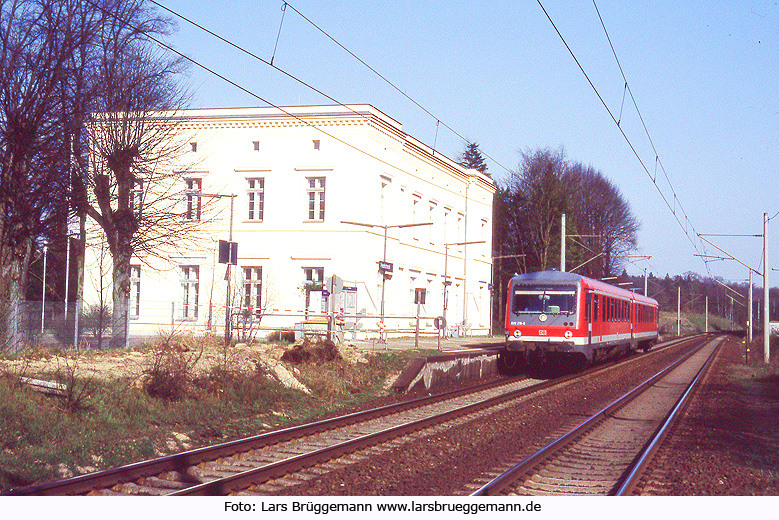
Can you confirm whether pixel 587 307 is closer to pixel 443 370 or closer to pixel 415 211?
pixel 443 370

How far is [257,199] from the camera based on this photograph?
3850cm

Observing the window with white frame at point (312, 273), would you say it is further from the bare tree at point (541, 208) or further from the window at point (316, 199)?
the bare tree at point (541, 208)

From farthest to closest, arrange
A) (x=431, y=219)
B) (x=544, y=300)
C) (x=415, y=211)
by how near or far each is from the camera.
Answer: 1. (x=431, y=219)
2. (x=415, y=211)
3. (x=544, y=300)

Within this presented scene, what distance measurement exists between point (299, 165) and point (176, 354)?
23.7 m

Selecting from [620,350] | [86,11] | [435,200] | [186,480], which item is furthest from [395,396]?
[435,200]

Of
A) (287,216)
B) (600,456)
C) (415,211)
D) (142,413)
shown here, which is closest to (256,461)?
(142,413)

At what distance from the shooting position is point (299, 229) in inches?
1478

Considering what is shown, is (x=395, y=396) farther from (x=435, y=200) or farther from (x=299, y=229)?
(x=435, y=200)

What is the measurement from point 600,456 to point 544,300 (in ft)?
43.7

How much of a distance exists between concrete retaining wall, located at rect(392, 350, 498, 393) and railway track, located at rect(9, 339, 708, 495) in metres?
4.34

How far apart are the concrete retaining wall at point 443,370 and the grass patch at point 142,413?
1.47 metres

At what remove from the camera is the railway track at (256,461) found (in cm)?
777

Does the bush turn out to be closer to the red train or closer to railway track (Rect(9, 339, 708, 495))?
railway track (Rect(9, 339, 708, 495))

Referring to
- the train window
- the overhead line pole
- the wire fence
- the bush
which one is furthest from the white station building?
the bush
